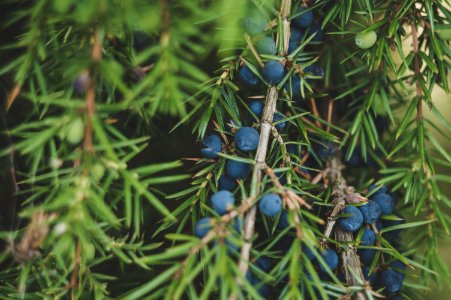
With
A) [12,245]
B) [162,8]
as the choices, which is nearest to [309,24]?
[162,8]

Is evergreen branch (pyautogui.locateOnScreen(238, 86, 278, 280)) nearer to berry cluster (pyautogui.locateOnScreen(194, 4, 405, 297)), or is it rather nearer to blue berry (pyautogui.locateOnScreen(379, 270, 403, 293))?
berry cluster (pyautogui.locateOnScreen(194, 4, 405, 297))

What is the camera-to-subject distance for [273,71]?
64cm

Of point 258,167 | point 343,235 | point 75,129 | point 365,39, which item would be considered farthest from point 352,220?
point 75,129

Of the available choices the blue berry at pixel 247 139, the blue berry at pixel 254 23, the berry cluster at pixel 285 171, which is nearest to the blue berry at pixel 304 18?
the berry cluster at pixel 285 171

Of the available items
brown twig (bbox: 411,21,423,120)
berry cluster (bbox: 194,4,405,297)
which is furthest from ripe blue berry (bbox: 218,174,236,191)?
brown twig (bbox: 411,21,423,120)

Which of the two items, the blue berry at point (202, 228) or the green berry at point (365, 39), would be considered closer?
the blue berry at point (202, 228)

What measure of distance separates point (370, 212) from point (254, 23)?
339 mm

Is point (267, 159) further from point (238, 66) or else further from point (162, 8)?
point (162, 8)

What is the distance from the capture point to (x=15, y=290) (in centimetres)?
63

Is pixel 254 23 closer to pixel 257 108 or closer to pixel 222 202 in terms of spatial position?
pixel 257 108

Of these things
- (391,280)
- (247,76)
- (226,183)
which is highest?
(247,76)

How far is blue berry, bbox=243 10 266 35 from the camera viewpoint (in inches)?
24.4

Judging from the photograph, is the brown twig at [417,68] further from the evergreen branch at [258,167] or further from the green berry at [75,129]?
the green berry at [75,129]

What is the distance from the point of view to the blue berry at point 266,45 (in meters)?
0.67
